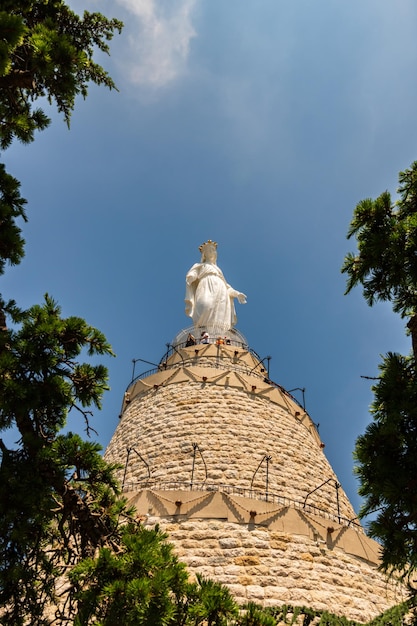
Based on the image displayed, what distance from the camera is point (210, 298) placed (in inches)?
805

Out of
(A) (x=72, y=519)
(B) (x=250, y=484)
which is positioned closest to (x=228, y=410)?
(B) (x=250, y=484)

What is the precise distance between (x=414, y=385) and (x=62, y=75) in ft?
19.1

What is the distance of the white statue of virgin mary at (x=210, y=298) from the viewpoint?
2008 cm

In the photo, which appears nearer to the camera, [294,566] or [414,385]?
[414,385]

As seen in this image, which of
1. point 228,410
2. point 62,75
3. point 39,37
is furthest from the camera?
point 228,410

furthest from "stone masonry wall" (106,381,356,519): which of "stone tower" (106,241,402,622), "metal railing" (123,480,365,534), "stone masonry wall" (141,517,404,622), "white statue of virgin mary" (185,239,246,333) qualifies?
"white statue of virgin mary" (185,239,246,333)

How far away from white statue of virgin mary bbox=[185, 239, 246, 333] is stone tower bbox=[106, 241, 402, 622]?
60.9 inches

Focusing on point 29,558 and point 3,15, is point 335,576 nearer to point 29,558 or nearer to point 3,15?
point 29,558

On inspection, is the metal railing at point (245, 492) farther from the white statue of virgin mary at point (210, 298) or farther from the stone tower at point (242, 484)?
the white statue of virgin mary at point (210, 298)

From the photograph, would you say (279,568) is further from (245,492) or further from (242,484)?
(242,484)

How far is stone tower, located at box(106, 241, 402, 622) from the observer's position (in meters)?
9.93

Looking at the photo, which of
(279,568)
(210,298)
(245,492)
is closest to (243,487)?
(245,492)

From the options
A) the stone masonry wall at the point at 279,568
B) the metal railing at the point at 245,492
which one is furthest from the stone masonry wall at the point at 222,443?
the stone masonry wall at the point at 279,568

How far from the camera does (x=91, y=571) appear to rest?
5633 millimetres
